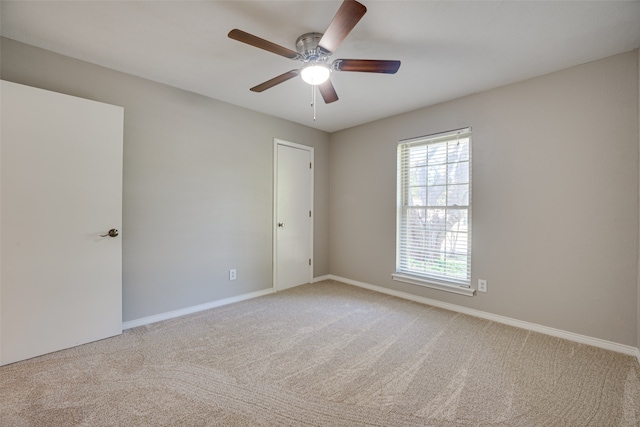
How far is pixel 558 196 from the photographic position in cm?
248

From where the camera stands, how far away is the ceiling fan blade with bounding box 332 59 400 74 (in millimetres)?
1848

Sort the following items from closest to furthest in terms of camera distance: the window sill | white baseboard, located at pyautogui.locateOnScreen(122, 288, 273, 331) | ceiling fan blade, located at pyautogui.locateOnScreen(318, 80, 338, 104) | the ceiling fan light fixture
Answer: the ceiling fan light fixture → ceiling fan blade, located at pyautogui.locateOnScreen(318, 80, 338, 104) → white baseboard, located at pyautogui.locateOnScreen(122, 288, 273, 331) → the window sill

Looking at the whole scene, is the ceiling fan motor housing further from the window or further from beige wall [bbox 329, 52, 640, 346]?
the window

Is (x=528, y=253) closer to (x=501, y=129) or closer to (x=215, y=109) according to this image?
(x=501, y=129)

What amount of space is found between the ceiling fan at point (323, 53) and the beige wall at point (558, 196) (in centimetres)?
125

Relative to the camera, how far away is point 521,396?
5.57 feet

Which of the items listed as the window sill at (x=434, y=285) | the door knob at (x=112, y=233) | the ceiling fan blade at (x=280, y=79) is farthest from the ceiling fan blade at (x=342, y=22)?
the window sill at (x=434, y=285)

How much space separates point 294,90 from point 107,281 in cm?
255

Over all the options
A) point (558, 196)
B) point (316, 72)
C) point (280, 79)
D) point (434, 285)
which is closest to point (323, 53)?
point (316, 72)

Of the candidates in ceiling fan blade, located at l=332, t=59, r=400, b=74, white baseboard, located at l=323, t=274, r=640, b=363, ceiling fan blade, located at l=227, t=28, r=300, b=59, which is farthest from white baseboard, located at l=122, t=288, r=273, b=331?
ceiling fan blade, located at l=332, t=59, r=400, b=74

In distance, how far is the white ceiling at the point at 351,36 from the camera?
174 centimetres

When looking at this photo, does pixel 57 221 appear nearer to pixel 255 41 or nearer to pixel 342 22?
pixel 255 41

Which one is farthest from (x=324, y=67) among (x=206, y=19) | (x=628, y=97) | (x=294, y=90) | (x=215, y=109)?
(x=628, y=97)

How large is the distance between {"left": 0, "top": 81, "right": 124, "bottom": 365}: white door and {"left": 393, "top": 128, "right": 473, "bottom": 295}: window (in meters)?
3.17
